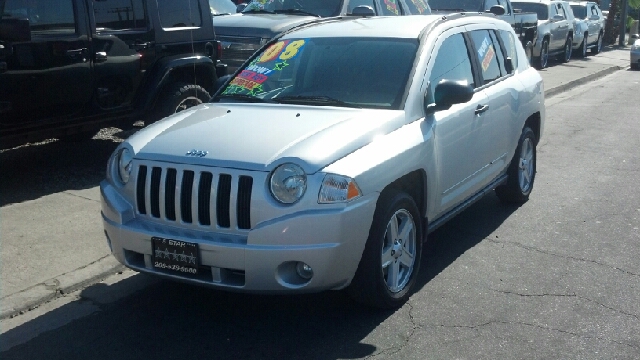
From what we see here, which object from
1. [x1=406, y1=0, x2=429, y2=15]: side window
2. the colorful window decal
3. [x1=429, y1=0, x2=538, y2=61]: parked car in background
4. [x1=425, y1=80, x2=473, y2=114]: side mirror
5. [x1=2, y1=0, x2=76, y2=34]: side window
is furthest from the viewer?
[x1=429, y1=0, x2=538, y2=61]: parked car in background

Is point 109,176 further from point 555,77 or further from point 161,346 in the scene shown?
point 555,77

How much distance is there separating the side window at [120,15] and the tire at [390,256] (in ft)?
14.2

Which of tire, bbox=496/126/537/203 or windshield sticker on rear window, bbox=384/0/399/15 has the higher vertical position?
windshield sticker on rear window, bbox=384/0/399/15

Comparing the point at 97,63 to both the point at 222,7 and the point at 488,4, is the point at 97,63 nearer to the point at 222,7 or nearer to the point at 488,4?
the point at 222,7

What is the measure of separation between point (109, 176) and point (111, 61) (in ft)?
10.8

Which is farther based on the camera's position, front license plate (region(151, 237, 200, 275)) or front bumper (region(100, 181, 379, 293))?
front license plate (region(151, 237, 200, 275))

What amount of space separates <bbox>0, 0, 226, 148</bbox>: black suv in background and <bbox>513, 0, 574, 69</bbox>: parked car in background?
13495 mm

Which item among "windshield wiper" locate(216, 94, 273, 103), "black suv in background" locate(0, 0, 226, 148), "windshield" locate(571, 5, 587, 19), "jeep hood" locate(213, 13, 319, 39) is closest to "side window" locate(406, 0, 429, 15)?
"jeep hood" locate(213, 13, 319, 39)

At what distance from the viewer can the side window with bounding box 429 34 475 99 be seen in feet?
18.8

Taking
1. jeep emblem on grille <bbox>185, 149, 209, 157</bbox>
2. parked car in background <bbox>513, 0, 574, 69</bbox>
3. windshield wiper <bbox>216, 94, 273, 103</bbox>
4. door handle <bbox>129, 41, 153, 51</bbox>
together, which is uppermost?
door handle <bbox>129, 41, 153, 51</bbox>

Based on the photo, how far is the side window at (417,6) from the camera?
1341cm

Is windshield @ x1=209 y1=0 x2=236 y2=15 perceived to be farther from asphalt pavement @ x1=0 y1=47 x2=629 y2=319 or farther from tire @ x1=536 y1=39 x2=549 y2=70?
tire @ x1=536 y1=39 x2=549 y2=70

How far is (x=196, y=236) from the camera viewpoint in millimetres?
4488

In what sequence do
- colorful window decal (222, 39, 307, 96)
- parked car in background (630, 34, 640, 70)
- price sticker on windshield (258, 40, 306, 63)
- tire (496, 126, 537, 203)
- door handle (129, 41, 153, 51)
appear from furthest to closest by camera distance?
parked car in background (630, 34, 640, 70) → door handle (129, 41, 153, 51) → tire (496, 126, 537, 203) → price sticker on windshield (258, 40, 306, 63) → colorful window decal (222, 39, 307, 96)
